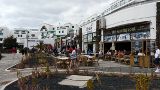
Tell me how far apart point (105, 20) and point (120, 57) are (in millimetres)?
15322

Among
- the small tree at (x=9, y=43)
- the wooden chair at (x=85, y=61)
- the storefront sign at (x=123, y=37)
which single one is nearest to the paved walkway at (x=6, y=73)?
the wooden chair at (x=85, y=61)

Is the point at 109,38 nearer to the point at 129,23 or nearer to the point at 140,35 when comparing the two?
the point at 129,23

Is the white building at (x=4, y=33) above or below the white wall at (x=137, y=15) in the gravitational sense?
above

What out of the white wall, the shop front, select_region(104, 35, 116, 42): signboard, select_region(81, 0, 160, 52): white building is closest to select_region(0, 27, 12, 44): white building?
select_region(81, 0, 160, 52): white building

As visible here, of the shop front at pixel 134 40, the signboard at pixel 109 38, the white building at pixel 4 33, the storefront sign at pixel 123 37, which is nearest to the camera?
the shop front at pixel 134 40

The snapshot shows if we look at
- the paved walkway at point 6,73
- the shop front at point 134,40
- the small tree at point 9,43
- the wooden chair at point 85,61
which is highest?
the small tree at point 9,43

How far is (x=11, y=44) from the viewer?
402ft

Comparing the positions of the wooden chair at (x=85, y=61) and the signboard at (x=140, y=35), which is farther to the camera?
the signboard at (x=140, y=35)

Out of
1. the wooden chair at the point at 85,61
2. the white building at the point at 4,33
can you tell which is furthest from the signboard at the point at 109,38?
the white building at the point at 4,33

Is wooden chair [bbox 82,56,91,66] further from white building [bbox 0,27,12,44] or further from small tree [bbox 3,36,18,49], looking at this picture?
white building [bbox 0,27,12,44]

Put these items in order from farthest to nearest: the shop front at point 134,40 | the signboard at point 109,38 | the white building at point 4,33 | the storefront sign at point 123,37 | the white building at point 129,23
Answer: the white building at point 4,33 < the signboard at point 109,38 < the storefront sign at point 123,37 < the white building at point 129,23 < the shop front at point 134,40

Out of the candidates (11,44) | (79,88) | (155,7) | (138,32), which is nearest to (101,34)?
(138,32)

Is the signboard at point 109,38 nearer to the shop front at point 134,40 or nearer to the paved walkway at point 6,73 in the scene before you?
the shop front at point 134,40

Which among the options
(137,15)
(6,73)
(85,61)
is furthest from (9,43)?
(6,73)
